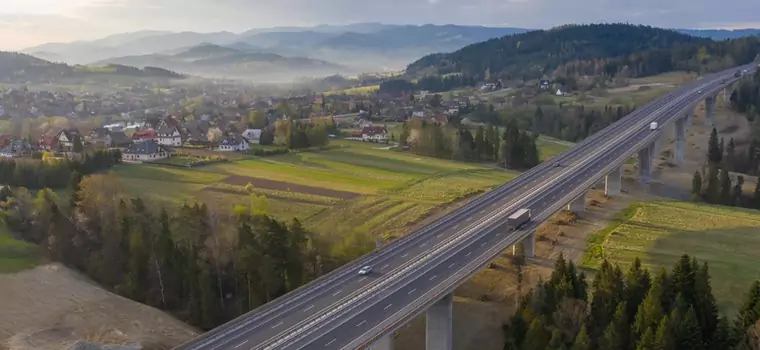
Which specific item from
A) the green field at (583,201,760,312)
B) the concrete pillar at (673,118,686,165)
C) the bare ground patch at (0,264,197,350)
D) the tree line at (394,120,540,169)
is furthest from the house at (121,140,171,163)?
the concrete pillar at (673,118,686,165)

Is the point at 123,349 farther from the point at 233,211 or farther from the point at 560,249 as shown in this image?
the point at 560,249

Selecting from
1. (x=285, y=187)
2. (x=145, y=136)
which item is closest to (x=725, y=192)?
(x=285, y=187)

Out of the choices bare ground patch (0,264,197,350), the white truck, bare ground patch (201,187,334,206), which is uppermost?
the white truck

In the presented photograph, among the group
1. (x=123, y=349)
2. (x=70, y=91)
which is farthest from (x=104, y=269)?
(x=70, y=91)

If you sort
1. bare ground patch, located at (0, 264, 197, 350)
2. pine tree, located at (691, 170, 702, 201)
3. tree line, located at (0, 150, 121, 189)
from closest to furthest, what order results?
bare ground patch, located at (0, 264, 197, 350)
tree line, located at (0, 150, 121, 189)
pine tree, located at (691, 170, 702, 201)

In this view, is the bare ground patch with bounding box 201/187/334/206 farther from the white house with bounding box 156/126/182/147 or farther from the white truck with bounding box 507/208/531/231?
the white house with bounding box 156/126/182/147

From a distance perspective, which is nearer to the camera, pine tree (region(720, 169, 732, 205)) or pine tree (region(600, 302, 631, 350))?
pine tree (region(600, 302, 631, 350))
